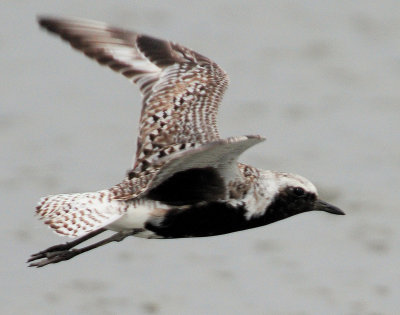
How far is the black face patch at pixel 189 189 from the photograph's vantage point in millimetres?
9047

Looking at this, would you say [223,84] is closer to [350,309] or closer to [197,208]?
[197,208]

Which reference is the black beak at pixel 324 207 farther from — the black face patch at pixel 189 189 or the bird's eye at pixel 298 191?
the black face patch at pixel 189 189

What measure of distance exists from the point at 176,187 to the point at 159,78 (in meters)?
1.31

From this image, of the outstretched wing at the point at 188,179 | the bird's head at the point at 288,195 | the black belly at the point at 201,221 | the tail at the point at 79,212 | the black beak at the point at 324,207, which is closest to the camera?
the outstretched wing at the point at 188,179

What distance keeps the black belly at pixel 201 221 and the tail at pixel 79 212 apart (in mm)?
280

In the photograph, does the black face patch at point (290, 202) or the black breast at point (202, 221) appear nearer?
the black breast at point (202, 221)

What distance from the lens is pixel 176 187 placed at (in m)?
9.13

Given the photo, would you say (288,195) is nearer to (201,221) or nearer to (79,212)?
(201,221)

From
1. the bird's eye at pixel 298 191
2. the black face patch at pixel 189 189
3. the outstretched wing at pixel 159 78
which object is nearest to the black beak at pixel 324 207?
the bird's eye at pixel 298 191

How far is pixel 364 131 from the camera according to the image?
16.0m

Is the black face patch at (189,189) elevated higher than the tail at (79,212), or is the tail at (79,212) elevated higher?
the black face patch at (189,189)

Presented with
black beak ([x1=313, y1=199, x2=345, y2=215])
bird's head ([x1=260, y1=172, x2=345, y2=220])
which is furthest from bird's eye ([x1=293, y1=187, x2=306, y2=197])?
black beak ([x1=313, y1=199, x2=345, y2=215])

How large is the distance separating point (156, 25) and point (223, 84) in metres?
6.83

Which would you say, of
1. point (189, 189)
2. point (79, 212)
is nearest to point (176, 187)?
point (189, 189)
